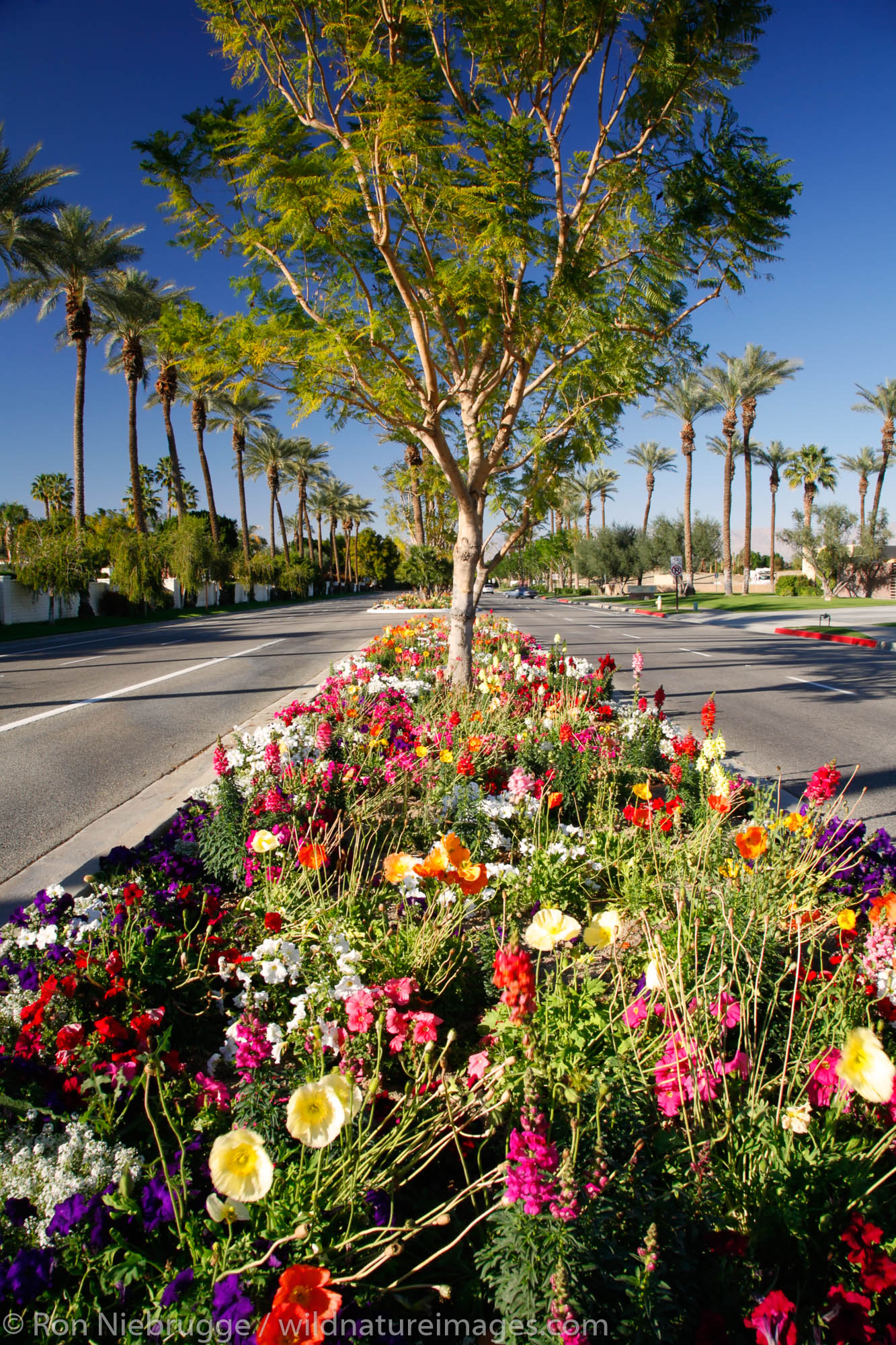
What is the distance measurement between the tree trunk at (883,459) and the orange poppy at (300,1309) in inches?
2003

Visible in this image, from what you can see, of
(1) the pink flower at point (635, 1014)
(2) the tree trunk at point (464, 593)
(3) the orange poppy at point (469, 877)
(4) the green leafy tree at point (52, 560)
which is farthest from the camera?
(4) the green leafy tree at point (52, 560)

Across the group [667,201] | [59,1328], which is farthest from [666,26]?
[59,1328]

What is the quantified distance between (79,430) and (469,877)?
3228cm

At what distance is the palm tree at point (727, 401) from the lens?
40625 millimetres

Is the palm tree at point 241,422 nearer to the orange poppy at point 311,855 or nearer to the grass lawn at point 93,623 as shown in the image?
the grass lawn at point 93,623

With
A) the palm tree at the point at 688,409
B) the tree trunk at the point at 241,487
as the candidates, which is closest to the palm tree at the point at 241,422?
the tree trunk at the point at 241,487

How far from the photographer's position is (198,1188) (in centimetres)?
165

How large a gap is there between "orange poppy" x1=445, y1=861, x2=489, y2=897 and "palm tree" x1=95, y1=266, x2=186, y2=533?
3311cm

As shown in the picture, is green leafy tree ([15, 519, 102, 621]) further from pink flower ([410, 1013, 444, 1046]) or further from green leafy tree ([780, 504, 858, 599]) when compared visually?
green leafy tree ([780, 504, 858, 599])

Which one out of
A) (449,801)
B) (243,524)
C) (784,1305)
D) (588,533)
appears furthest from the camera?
(588,533)

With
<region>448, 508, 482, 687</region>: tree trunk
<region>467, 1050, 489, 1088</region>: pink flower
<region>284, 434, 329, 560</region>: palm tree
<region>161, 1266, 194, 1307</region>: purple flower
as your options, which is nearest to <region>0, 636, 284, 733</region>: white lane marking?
<region>448, 508, 482, 687</region>: tree trunk

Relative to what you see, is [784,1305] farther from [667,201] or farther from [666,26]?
[666,26]

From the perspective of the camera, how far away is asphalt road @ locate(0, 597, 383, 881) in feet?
16.1

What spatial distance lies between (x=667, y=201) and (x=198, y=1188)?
692 centimetres
